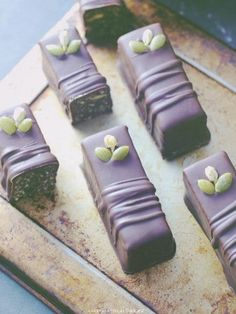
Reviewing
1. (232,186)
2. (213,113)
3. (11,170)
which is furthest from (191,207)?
(11,170)

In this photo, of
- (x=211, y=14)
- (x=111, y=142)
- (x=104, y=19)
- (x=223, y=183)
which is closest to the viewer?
(x=223, y=183)

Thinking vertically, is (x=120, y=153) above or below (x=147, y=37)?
below

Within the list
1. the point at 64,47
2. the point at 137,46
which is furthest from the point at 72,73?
the point at 137,46

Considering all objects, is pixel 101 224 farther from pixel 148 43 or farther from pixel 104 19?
pixel 104 19

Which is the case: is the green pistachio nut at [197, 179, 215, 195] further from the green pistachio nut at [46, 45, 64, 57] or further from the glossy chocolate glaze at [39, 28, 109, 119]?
the green pistachio nut at [46, 45, 64, 57]

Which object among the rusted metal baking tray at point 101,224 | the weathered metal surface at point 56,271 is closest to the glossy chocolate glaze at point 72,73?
the rusted metal baking tray at point 101,224

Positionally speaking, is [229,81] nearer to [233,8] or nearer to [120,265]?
[233,8]

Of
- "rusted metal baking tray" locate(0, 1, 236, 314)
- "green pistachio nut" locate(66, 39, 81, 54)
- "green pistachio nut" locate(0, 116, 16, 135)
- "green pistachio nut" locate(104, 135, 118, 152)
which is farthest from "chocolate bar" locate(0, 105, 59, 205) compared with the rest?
"green pistachio nut" locate(66, 39, 81, 54)
